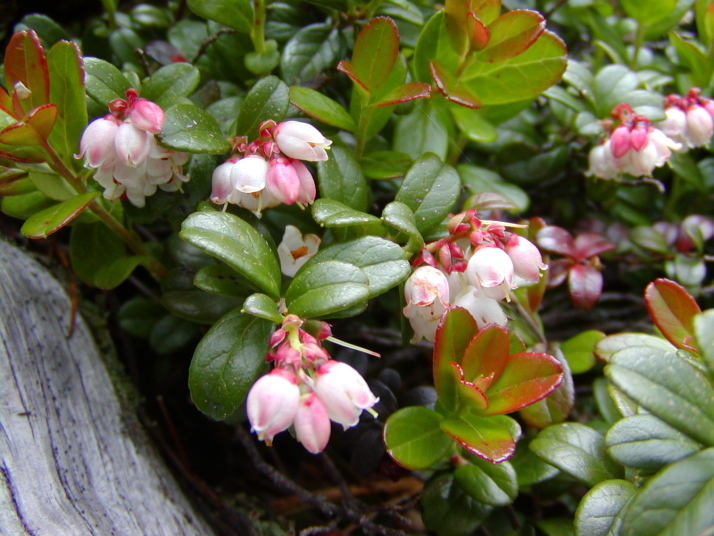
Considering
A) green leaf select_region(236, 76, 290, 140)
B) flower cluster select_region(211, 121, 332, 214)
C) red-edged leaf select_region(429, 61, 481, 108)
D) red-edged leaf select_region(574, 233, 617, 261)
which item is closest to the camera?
flower cluster select_region(211, 121, 332, 214)

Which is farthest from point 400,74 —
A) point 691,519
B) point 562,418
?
point 691,519

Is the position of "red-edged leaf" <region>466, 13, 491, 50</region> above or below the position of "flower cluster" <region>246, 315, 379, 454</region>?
above

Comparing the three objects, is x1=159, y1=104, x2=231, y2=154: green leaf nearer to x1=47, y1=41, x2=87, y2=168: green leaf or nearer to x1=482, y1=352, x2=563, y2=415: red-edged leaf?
x1=47, y1=41, x2=87, y2=168: green leaf

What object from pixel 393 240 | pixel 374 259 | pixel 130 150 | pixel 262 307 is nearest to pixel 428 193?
pixel 393 240

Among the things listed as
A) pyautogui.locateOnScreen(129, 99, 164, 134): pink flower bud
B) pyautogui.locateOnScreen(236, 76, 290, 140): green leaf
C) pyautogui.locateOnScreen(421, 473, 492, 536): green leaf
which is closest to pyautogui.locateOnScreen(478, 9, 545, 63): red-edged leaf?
pyautogui.locateOnScreen(236, 76, 290, 140): green leaf

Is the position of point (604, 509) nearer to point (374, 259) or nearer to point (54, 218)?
point (374, 259)

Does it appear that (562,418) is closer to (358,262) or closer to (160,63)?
(358,262)
